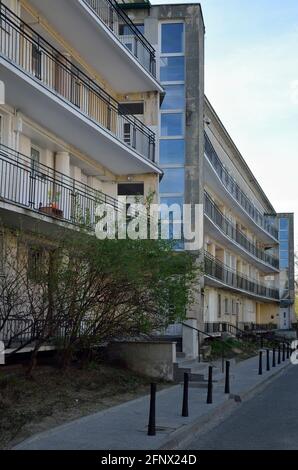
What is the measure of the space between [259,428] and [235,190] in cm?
3599

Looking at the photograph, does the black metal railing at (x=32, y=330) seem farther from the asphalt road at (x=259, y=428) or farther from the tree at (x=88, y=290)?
the asphalt road at (x=259, y=428)

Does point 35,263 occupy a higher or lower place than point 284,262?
lower

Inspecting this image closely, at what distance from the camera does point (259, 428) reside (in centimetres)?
1202

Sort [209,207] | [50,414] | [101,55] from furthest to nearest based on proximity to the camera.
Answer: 1. [209,207]
2. [101,55]
3. [50,414]

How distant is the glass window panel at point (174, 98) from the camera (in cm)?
2873

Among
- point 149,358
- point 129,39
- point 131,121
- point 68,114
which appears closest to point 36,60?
point 68,114

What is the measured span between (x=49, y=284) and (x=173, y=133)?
16.4m

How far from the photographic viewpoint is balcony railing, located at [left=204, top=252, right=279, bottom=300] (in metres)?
35.1

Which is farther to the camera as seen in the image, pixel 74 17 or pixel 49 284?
pixel 74 17

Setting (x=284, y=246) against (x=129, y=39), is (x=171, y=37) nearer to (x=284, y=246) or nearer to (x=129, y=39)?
(x=129, y=39)

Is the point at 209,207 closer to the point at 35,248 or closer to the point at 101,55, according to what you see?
the point at 101,55

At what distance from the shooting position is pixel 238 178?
167ft

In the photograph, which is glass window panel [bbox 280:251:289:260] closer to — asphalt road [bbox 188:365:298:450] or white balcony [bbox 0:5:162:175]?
white balcony [bbox 0:5:162:175]
